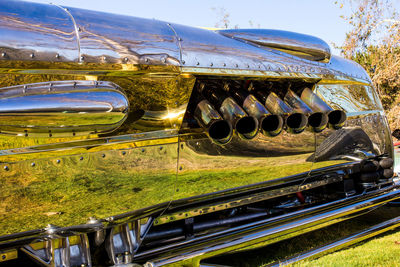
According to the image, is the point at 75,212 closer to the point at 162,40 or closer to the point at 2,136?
the point at 2,136

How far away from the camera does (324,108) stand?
9.30 feet

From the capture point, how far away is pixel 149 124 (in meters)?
2.17

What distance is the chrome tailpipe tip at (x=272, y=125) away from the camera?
99.0 inches

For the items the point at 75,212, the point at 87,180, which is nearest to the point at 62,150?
the point at 87,180

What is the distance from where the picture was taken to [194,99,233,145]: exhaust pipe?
2.28 metres

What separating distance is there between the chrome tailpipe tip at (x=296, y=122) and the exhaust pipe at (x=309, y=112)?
2.3 inches

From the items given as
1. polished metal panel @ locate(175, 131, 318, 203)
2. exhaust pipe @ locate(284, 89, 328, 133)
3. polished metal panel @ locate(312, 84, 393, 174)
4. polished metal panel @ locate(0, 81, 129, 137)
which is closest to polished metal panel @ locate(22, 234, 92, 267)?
polished metal panel @ locate(175, 131, 318, 203)

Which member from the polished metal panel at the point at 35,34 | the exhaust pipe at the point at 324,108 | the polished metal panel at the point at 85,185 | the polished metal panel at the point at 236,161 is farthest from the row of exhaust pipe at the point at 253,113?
the polished metal panel at the point at 35,34

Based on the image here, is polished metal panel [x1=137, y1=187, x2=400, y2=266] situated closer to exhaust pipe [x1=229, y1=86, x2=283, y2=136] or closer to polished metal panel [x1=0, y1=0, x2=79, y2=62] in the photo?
exhaust pipe [x1=229, y1=86, x2=283, y2=136]

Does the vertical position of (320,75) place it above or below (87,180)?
above

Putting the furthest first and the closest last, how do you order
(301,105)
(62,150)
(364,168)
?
1. (364,168)
2. (301,105)
3. (62,150)

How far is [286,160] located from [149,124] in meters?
1.31

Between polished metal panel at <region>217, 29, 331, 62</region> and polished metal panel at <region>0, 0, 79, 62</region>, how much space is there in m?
1.30

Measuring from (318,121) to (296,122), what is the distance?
0.93ft
